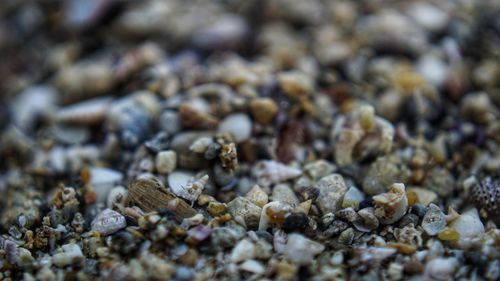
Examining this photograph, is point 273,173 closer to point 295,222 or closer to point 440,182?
point 295,222

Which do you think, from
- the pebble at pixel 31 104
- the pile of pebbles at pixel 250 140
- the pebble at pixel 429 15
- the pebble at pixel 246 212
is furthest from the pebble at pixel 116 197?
the pebble at pixel 429 15

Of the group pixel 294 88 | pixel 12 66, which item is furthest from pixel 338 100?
pixel 12 66

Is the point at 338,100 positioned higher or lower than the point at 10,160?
higher

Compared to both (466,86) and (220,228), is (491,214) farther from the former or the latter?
(220,228)

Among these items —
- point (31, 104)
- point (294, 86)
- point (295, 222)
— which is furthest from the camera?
point (31, 104)

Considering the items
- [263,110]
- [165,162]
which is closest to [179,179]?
[165,162]

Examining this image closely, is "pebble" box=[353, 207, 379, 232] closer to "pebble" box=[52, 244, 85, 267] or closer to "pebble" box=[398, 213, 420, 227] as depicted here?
"pebble" box=[398, 213, 420, 227]
